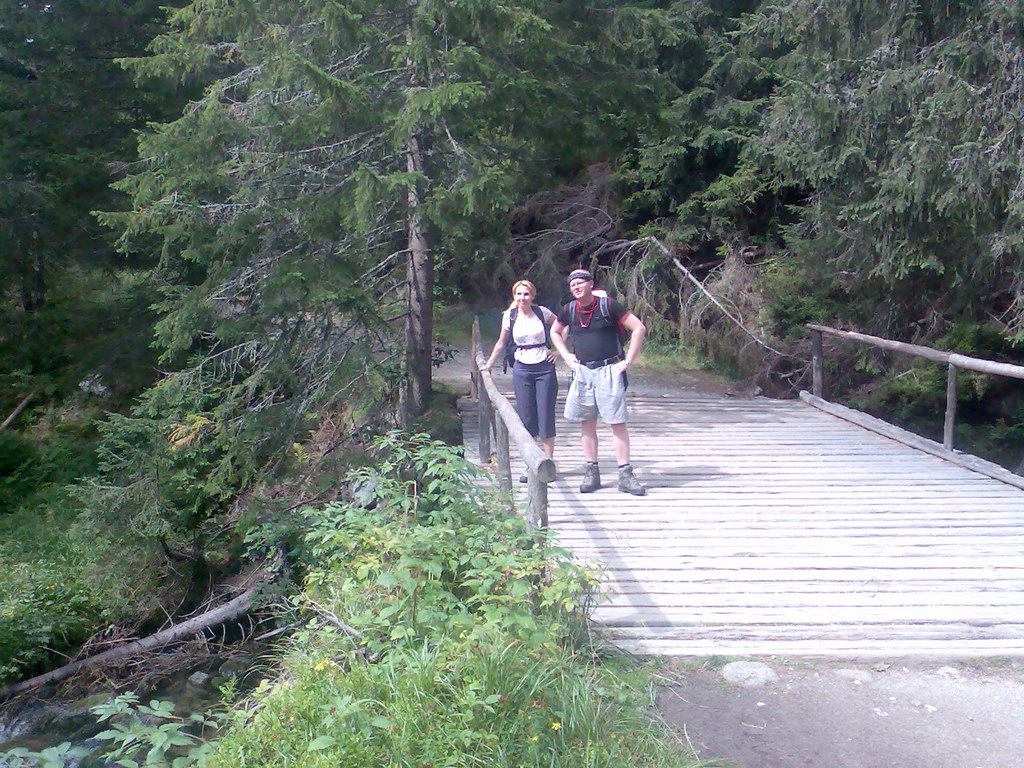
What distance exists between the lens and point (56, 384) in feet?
52.5

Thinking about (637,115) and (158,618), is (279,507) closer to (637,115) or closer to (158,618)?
(158,618)

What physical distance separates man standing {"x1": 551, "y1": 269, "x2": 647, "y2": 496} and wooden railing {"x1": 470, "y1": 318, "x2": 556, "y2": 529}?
63 centimetres

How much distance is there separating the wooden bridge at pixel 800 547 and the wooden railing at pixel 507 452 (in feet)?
1.34

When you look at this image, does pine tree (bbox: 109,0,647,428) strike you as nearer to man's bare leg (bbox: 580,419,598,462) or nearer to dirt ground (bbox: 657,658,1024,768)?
man's bare leg (bbox: 580,419,598,462)

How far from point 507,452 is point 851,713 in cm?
283

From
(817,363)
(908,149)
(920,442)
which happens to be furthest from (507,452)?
(817,363)

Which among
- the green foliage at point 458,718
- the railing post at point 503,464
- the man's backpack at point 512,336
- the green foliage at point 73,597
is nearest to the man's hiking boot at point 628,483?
the man's backpack at point 512,336

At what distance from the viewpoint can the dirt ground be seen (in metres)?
3.45

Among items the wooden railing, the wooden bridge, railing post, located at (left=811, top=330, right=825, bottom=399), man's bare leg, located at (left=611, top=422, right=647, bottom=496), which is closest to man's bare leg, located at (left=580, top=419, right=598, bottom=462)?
man's bare leg, located at (left=611, top=422, right=647, bottom=496)

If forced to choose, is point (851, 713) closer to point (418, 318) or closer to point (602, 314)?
point (602, 314)

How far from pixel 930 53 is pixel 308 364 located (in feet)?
25.0

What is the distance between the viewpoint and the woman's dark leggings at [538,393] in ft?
22.6

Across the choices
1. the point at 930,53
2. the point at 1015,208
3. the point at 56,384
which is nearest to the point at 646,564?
the point at 1015,208

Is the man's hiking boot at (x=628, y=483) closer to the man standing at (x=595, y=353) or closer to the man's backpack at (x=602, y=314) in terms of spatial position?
the man standing at (x=595, y=353)
